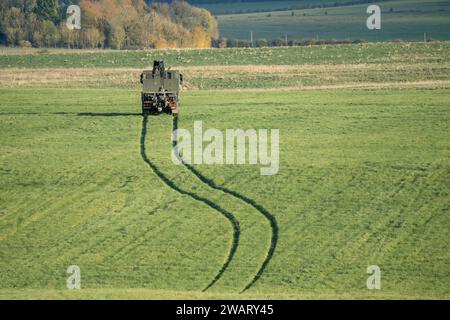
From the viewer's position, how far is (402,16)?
151500mm

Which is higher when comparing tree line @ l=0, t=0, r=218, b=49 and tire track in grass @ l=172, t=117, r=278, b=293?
tree line @ l=0, t=0, r=218, b=49

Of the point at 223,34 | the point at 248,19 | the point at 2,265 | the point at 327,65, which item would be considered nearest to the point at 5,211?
the point at 2,265

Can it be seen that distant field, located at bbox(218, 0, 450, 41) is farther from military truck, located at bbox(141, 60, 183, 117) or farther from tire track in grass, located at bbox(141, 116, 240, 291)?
tire track in grass, located at bbox(141, 116, 240, 291)

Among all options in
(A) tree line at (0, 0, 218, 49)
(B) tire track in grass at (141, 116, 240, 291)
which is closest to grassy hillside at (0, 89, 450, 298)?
(B) tire track in grass at (141, 116, 240, 291)

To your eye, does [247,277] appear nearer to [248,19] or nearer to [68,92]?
[68,92]

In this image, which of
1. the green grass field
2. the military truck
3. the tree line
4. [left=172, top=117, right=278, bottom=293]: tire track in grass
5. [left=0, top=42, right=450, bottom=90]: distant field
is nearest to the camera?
the green grass field

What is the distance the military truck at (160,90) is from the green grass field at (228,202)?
105cm

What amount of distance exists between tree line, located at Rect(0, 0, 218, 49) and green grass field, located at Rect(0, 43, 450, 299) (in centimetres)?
5795

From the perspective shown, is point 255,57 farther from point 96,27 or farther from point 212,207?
point 212,207

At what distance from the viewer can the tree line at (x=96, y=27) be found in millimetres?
118562

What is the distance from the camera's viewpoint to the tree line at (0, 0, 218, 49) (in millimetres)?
118562

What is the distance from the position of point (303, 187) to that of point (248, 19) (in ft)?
435

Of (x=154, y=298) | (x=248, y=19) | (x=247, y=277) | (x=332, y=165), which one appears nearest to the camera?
(x=154, y=298)

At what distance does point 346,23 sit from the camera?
150500 millimetres
